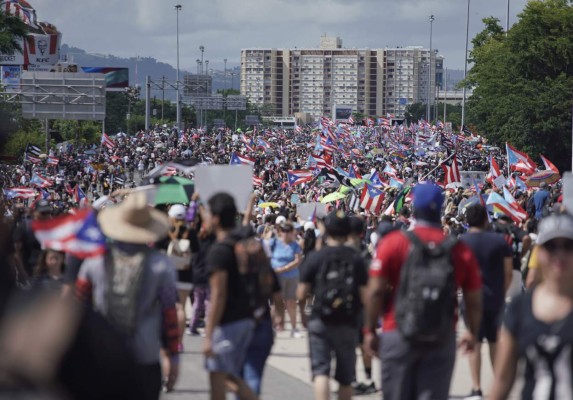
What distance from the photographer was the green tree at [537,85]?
60375 millimetres

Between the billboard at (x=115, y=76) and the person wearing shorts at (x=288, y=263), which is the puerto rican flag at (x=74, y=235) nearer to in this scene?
the person wearing shorts at (x=288, y=263)

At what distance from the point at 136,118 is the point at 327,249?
142 meters

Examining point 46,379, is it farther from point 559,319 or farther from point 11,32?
point 11,32

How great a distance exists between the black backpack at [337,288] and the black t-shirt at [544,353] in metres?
2.86

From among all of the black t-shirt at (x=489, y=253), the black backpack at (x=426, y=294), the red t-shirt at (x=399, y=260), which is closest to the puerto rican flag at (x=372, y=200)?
the black t-shirt at (x=489, y=253)

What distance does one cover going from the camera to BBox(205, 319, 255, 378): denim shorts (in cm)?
639

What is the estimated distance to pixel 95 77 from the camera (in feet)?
139

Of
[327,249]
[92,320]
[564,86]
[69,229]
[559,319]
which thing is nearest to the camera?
[92,320]

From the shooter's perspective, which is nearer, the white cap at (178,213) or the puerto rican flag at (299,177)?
the white cap at (178,213)

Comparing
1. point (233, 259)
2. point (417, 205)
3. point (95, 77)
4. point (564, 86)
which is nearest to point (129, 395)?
point (417, 205)

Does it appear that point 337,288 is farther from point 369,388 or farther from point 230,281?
point 369,388

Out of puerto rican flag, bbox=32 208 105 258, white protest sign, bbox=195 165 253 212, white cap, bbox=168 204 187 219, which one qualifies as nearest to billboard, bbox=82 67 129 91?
white cap, bbox=168 204 187 219

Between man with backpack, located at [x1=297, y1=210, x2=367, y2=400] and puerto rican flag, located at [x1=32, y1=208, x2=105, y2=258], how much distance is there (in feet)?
4.77

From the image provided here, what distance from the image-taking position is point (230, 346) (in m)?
6.41
